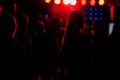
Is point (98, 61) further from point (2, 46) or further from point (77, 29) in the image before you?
point (2, 46)

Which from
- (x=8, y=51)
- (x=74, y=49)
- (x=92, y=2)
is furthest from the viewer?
(x=92, y=2)

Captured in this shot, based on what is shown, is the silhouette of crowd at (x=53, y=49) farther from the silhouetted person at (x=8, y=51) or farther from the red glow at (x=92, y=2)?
the red glow at (x=92, y=2)

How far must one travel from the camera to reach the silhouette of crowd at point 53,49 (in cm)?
520

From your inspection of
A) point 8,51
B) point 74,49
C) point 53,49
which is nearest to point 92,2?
point 53,49

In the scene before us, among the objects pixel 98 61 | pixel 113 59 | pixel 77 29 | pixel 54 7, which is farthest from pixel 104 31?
pixel 54 7

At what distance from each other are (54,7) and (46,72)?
11.1m

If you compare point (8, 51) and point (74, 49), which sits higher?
point (8, 51)

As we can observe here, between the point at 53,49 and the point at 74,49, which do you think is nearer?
the point at 74,49

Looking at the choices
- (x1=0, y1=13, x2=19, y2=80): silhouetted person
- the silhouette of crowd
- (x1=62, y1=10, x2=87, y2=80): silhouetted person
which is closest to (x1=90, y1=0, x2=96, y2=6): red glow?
the silhouette of crowd

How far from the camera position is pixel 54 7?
66.0 feet

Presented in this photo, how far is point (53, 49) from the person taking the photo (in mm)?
8398

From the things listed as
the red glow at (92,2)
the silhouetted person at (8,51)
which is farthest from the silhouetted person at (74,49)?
the red glow at (92,2)

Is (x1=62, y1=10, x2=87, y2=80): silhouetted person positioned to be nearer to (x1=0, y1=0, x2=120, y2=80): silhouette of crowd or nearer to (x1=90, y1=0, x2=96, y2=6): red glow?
(x1=0, y1=0, x2=120, y2=80): silhouette of crowd

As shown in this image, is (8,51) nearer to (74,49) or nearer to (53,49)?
(74,49)
